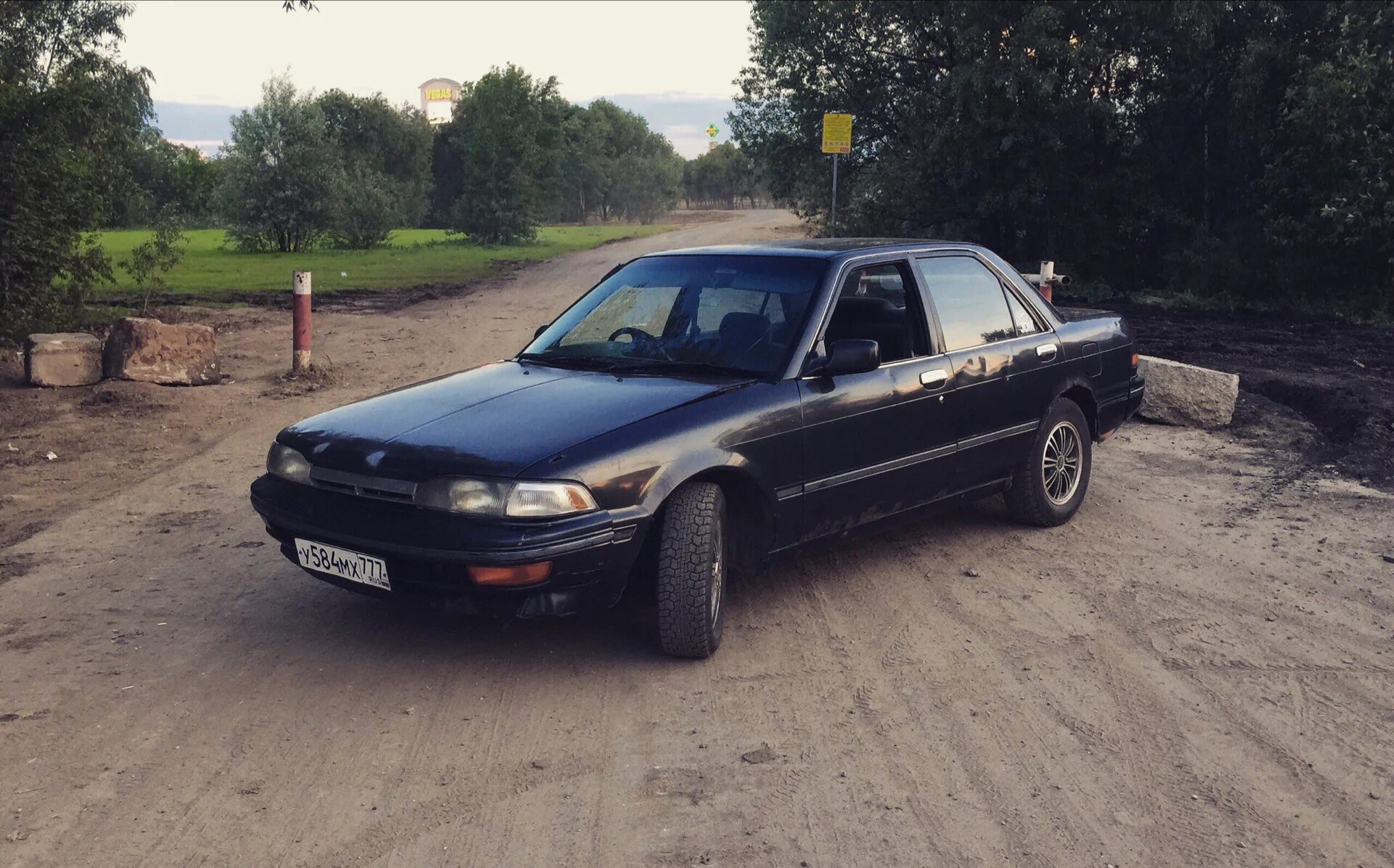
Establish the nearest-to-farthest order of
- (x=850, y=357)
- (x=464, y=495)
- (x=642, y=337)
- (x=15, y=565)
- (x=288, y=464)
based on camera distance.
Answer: (x=464, y=495) → (x=288, y=464) → (x=850, y=357) → (x=642, y=337) → (x=15, y=565)

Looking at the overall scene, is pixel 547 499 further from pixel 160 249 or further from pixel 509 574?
pixel 160 249

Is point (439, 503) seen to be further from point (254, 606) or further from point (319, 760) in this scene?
point (254, 606)

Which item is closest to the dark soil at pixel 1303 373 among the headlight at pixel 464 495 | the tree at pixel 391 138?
the headlight at pixel 464 495

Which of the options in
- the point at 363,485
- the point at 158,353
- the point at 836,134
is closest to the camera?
the point at 363,485

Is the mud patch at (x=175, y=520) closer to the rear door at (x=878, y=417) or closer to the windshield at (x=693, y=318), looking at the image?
the windshield at (x=693, y=318)

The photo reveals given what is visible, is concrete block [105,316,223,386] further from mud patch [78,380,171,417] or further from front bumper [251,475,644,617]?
front bumper [251,475,644,617]

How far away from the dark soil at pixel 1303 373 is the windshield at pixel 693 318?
478cm

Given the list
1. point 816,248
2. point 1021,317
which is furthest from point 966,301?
point 816,248

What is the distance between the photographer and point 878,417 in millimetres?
5488

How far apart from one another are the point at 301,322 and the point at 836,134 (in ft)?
41.4

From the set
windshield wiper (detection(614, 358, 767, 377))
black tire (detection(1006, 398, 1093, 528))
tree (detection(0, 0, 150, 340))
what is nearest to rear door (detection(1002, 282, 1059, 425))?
black tire (detection(1006, 398, 1093, 528))

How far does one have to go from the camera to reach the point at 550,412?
4762mm

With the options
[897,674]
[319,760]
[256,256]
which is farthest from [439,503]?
[256,256]

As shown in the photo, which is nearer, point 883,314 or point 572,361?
point 572,361
